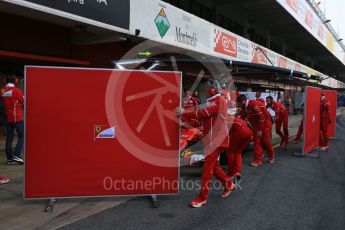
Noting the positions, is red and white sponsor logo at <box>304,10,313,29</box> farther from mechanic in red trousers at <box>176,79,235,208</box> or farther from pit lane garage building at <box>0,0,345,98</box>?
mechanic in red trousers at <box>176,79,235,208</box>

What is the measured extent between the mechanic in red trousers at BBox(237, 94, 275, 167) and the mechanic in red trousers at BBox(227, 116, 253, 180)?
1.79 m

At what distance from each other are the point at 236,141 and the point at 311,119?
4.35m

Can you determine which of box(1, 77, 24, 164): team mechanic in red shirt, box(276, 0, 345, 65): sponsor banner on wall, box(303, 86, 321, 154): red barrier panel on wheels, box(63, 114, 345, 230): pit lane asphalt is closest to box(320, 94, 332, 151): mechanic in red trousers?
box(303, 86, 321, 154): red barrier panel on wheels

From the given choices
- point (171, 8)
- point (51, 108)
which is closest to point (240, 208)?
point (51, 108)

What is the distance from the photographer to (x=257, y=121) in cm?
863

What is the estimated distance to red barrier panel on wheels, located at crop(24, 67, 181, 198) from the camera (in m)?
4.95

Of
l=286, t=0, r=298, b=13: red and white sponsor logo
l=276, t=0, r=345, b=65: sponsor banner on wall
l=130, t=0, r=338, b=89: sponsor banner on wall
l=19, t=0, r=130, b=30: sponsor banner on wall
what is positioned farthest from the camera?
l=276, t=0, r=345, b=65: sponsor banner on wall

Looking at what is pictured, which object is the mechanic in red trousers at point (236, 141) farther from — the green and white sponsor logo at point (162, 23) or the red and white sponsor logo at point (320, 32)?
the red and white sponsor logo at point (320, 32)

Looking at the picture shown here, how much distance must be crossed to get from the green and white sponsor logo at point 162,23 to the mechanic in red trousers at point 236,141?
6.70 m

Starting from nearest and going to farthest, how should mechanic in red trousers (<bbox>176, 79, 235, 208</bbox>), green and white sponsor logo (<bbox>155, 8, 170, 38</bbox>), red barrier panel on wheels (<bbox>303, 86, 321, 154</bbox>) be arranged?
mechanic in red trousers (<bbox>176, 79, 235, 208</bbox>), red barrier panel on wheels (<bbox>303, 86, 321, 154</bbox>), green and white sponsor logo (<bbox>155, 8, 170, 38</bbox>)

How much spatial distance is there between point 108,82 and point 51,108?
31.2 inches

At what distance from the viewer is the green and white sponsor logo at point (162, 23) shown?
12.5 m

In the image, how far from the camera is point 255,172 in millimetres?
7781

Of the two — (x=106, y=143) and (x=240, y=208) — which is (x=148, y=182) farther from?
(x=240, y=208)
